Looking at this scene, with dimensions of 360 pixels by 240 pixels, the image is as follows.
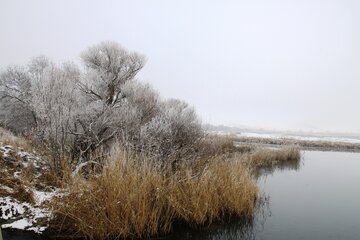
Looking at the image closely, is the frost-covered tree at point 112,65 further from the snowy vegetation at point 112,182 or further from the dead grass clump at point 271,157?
the dead grass clump at point 271,157

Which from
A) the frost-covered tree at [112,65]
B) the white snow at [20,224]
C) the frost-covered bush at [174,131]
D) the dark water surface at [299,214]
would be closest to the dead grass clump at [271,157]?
the dark water surface at [299,214]

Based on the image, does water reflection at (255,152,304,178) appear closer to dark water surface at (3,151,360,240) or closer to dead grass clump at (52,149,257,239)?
dark water surface at (3,151,360,240)

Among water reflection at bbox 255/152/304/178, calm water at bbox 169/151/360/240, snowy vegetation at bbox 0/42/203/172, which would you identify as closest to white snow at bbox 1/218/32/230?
snowy vegetation at bbox 0/42/203/172

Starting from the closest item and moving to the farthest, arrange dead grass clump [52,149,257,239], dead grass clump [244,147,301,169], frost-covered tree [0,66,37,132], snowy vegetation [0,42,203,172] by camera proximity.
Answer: dead grass clump [52,149,257,239] < snowy vegetation [0,42,203,172] < dead grass clump [244,147,301,169] < frost-covered tree [0,66,37,132]

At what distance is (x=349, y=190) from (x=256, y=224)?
670cm

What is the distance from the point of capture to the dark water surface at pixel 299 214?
20.9 ft

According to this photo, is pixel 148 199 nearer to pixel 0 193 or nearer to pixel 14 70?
pixel 0 193

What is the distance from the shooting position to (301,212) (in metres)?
8.35

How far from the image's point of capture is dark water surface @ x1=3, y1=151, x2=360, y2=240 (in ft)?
20.9

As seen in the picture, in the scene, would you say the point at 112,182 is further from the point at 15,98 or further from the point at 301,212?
the point at 15,98

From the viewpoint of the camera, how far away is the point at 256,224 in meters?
7.04

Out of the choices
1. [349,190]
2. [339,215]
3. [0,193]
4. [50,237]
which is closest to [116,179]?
[50,237]

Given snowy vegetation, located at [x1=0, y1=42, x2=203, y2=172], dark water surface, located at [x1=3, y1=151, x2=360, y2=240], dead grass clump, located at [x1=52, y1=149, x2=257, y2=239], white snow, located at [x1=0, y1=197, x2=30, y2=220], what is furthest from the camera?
snowy vegetation, located at [x1=0, y1=42, x2=203, y2=172]

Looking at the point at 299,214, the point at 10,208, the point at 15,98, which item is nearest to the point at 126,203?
the point at 10,208
